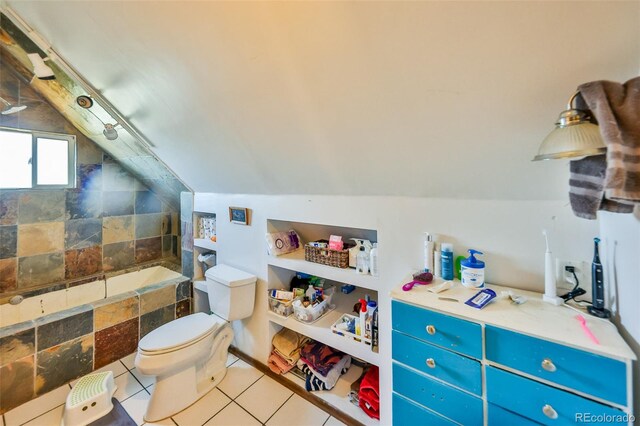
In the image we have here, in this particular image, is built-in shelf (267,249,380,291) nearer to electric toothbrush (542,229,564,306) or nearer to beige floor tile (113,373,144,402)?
electric toothbrush (542,229,564,306)

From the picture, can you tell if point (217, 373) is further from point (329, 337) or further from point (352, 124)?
point (352, 124)

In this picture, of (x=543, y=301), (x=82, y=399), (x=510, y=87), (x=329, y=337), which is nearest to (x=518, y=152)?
(x=510, y=87)

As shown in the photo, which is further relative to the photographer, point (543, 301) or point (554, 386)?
point (543, 301)

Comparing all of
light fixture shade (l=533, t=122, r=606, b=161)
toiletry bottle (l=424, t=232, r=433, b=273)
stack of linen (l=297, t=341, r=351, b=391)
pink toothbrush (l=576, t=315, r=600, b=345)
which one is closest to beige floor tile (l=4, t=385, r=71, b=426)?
stack of linen (l=297, t=341, r=351, b=391)

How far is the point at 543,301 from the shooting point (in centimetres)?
103

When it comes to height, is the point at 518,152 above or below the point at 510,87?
below

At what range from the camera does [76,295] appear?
8.27 ft

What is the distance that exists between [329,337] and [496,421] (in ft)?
3.04

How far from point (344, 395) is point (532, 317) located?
127 cm

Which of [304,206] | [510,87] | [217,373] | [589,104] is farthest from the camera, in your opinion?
[217,373]

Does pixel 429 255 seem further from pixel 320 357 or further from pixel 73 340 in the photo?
pixel 73 340

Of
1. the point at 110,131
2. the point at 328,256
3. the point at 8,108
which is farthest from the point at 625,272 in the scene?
the point at 8,108

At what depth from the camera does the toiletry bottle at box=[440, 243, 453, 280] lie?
1.25 m

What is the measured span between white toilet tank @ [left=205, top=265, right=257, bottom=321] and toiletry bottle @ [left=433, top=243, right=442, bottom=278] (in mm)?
1316
